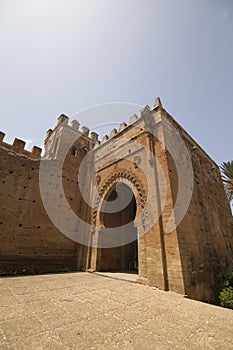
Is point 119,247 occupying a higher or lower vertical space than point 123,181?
lower

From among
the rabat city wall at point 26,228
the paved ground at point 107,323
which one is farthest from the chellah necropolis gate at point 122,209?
the paved ground at point 107,323

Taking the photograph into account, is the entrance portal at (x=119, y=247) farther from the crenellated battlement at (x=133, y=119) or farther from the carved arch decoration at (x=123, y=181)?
the crenellated battlement at (x=133, y=119)

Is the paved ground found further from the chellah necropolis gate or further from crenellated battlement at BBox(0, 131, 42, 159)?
crenellated battlement at BBox(0, 131, 42, 159)

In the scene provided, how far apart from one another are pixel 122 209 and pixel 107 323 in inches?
341

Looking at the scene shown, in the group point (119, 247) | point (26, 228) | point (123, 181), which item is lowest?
point (119, 247)

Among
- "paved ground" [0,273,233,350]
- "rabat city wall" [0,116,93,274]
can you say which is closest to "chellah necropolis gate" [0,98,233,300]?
"rabat city wall" [0,116,93,274]

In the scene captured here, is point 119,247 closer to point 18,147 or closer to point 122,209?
point 122,209

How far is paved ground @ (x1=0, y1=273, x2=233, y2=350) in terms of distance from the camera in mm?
2340

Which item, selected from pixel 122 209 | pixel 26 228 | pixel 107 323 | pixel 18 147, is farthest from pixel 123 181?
pixel 18 147

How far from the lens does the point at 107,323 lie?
2943 millimetres

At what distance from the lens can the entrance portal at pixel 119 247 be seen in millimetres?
9641

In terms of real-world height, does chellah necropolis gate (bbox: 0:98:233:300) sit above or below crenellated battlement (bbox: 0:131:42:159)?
below

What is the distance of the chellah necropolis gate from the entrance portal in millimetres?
57

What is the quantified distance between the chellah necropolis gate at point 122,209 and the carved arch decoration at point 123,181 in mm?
50
